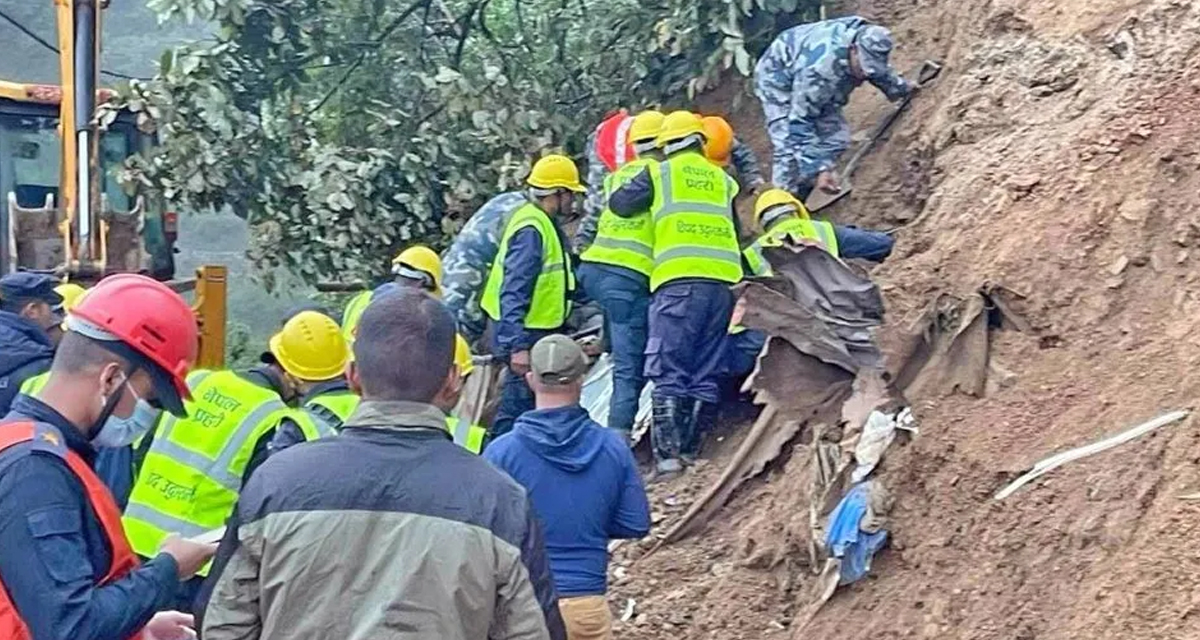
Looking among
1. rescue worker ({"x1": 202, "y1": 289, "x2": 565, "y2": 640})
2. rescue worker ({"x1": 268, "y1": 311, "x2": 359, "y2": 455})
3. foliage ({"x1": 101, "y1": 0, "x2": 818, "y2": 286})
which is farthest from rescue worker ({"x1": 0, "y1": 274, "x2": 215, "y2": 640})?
foliage ({"x1": 101, "y1": 0, "x2": 818, "y2": 286})

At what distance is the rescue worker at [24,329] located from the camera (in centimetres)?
564

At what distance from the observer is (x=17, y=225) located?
34.1ft

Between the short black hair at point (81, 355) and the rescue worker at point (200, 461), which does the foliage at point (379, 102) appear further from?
the short black hair at point (81, 355)

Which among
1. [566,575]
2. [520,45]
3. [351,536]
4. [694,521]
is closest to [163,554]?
[351,536]

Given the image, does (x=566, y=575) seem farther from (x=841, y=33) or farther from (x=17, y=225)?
(x=17, y=225)

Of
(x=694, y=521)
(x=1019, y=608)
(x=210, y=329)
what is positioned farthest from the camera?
(x=210, y=329)

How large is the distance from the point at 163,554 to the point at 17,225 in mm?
7868

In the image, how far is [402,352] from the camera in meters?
3.02

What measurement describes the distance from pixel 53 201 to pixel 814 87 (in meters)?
5.88

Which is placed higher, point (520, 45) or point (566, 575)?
point (520, 45)

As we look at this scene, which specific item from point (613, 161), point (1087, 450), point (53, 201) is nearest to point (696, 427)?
point (613, 161)

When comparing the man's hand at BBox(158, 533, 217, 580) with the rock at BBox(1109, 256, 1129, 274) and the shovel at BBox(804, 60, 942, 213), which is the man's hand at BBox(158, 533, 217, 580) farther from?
the shovel at BBox(804, 60, 942, 213)

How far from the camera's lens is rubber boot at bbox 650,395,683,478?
7.65 m

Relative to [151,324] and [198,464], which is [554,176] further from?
A: [151,324]
